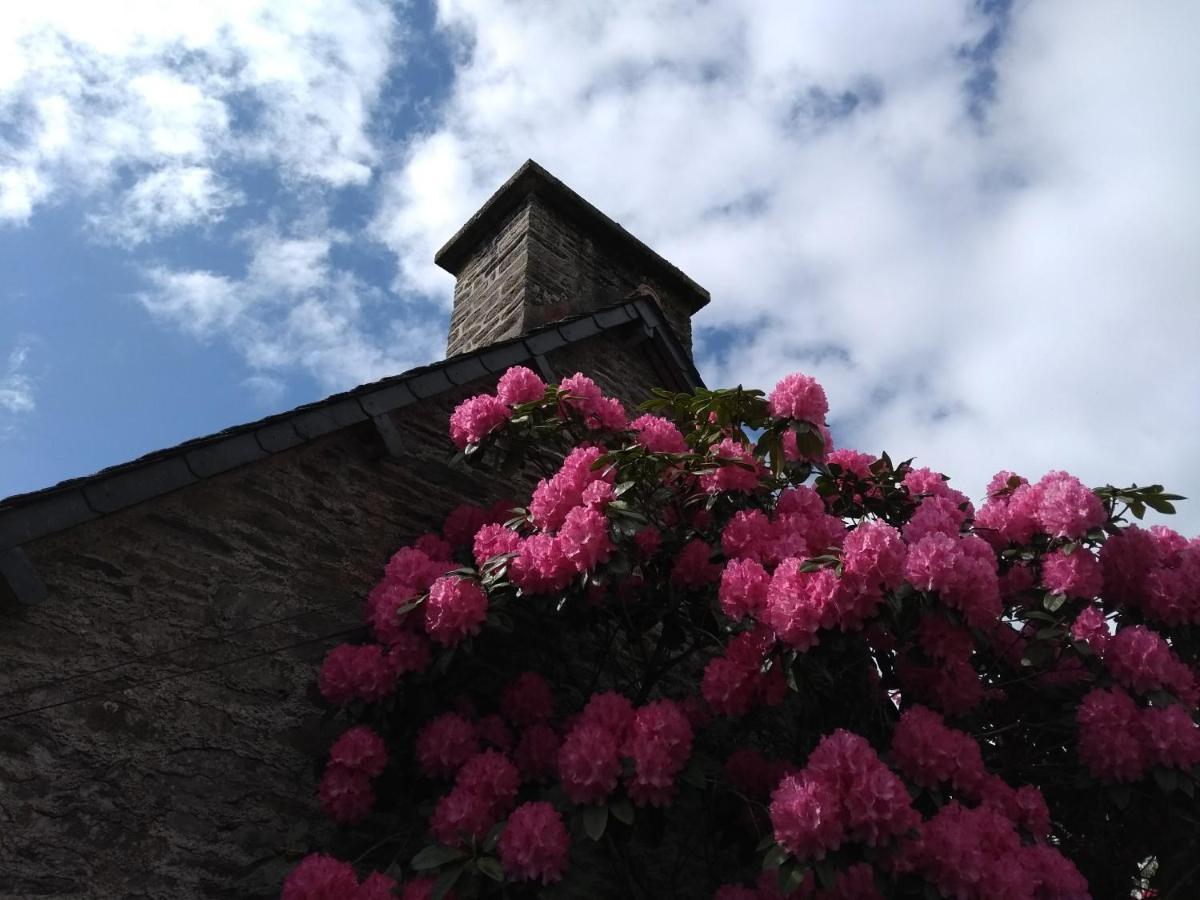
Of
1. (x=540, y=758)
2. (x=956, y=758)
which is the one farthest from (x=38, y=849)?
(x=956, y=758)

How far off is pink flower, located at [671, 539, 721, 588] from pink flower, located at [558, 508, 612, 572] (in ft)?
1.67

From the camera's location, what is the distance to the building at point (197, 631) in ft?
9.87

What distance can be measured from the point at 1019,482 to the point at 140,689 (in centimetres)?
394

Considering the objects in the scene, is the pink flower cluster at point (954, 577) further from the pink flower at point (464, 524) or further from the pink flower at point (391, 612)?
the pink flower at point (464, 524)

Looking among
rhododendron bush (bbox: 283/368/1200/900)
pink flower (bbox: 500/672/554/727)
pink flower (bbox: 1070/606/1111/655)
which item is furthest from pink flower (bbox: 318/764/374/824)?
pink flower (bbox: 1070/606/1111/655)

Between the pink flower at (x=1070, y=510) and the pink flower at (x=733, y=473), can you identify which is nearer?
the pink flower at (x=1070, y=510)

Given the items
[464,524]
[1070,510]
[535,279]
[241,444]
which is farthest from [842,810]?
[535,279]

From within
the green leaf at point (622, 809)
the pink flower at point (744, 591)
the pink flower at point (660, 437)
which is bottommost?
the green leaf at point (622, 809)

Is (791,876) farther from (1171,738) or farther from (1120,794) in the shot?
(1171,738)

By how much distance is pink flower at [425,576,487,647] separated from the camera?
3.42m

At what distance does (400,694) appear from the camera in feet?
11.8

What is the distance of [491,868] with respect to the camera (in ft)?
9.25

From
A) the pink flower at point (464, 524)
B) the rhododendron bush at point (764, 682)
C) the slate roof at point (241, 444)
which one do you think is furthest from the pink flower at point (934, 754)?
→ the slate roof at point (241, 444)

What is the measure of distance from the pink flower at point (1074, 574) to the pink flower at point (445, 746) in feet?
7.99
